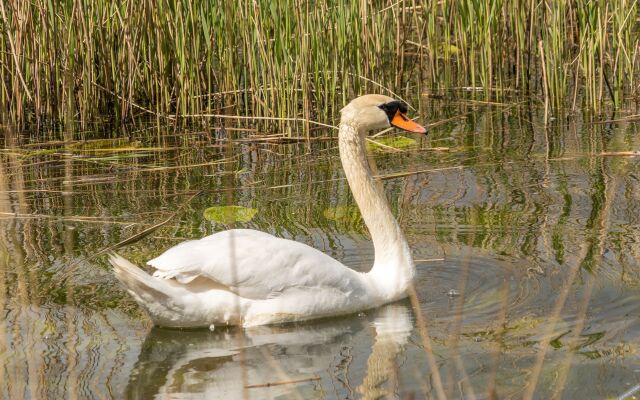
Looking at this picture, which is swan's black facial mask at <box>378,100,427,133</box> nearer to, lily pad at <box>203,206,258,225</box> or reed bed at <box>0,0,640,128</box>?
lily pad at <box>203,206,258,225</box>

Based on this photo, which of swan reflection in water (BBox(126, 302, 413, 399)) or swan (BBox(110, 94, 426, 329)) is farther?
swan (BBox(110, 94, 426, 329))

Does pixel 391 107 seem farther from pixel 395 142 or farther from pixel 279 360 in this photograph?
pixel 395 142

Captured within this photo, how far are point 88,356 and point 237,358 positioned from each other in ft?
1.93

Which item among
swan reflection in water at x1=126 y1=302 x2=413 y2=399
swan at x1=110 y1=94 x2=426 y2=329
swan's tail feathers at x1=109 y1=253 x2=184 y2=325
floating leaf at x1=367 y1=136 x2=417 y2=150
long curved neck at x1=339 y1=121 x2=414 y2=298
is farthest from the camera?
floating leaf at x1=367 y1=136 x2=417 y2=150

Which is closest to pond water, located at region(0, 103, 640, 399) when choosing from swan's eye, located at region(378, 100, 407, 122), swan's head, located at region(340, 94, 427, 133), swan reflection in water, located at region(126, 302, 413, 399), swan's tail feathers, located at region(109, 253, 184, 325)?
swan reflection in water, located at region(126, 302, 413, 399)

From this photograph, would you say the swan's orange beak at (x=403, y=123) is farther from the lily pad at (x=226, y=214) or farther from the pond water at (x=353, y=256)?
the lily pad at (x=226, y=214)

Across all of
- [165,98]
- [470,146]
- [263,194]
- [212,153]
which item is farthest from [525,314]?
[165,98]

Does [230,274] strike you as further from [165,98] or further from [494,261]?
[165,98]

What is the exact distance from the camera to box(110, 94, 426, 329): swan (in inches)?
180

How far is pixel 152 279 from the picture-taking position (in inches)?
177

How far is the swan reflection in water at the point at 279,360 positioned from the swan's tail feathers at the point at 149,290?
0.40 feet

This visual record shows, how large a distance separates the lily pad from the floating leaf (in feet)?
6.52

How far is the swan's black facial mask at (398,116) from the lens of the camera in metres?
5.49

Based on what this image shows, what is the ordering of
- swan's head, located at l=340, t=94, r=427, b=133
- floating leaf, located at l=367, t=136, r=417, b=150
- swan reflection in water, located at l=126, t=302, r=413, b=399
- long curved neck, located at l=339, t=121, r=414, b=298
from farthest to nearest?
floating leaf, located at l=367, t=136, r=417, b=150 < swan's head, located at l=340, t=94, r=427, b=133 < long curved neck, located at l=339, t=121, r=414, b=298 < swan reflection in water, located at l=126, t=302, r=413, b=399
